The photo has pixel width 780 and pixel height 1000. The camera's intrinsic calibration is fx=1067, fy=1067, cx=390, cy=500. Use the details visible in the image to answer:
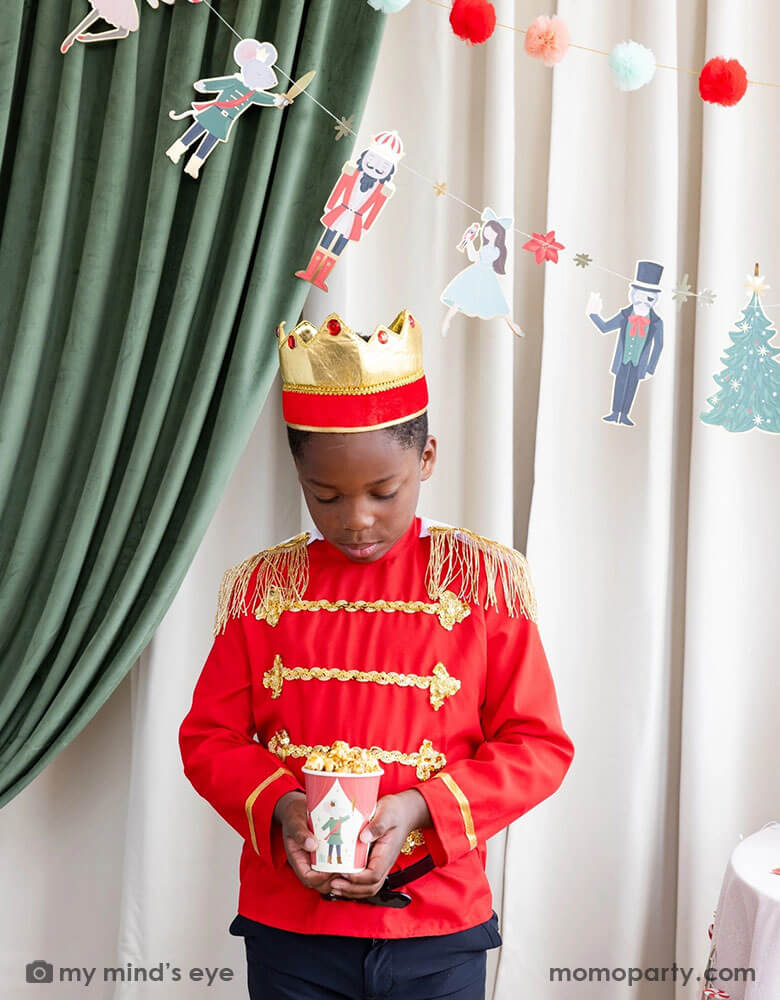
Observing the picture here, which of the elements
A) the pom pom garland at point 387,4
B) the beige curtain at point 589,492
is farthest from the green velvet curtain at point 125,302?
the pom pom garland at point 387,4

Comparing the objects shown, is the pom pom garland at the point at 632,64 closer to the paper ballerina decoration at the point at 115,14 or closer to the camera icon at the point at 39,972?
the paper ballerina decoration at the point at 115,14

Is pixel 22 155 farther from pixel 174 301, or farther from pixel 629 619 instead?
pixel 629 619

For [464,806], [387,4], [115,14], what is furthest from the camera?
[115,14]

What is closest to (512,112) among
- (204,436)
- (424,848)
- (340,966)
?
(204,436)

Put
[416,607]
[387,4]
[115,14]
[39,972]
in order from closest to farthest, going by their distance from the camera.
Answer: [416,607] < [387,4] < [115,14] < [39,972]

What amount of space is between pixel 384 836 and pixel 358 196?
1206 millimetres

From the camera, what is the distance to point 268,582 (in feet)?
5.15

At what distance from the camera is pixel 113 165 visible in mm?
2174

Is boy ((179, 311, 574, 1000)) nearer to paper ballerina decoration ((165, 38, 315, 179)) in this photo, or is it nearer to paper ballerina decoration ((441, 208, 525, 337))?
paper ballerina decoration ((441, 208, 525, 337))

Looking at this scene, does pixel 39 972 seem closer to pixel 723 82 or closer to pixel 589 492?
pixel 589 492

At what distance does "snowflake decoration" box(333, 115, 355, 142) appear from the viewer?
6.88 ft

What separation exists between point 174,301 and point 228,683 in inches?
37.1

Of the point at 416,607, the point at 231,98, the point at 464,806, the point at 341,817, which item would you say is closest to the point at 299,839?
the point at 341,817

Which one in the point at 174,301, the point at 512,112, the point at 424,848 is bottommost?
the point at 424,848
